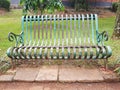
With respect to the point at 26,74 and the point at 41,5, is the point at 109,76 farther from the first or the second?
the point at 41,5

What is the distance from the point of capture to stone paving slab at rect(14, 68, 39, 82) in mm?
5301

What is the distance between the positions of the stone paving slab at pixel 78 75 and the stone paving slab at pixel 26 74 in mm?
508

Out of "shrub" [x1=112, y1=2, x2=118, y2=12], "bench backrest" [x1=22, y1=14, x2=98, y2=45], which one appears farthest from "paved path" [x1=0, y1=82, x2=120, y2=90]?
"shrub" [x1=112, y1=2, x2=118, y2=12]

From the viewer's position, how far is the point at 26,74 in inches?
217

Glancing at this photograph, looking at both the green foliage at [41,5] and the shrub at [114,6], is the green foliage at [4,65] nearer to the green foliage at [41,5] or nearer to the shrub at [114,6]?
the green foliage at [41,5]

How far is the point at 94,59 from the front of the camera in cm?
591

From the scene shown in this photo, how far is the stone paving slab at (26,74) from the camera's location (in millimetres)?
5301

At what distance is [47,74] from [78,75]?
60 cm

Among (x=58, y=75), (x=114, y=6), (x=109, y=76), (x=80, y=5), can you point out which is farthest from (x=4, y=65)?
(x=114, y=6)

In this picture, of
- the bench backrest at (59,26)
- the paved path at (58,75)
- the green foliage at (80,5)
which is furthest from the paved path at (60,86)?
the green foliage at (80,5)

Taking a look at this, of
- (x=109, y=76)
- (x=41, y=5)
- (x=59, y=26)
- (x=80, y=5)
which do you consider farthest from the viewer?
(x=80, y=5)

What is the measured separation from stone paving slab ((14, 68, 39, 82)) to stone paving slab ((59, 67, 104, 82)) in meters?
0.51

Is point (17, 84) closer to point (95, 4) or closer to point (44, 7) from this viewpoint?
point (44, 7)

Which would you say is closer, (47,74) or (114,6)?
(47,74)
